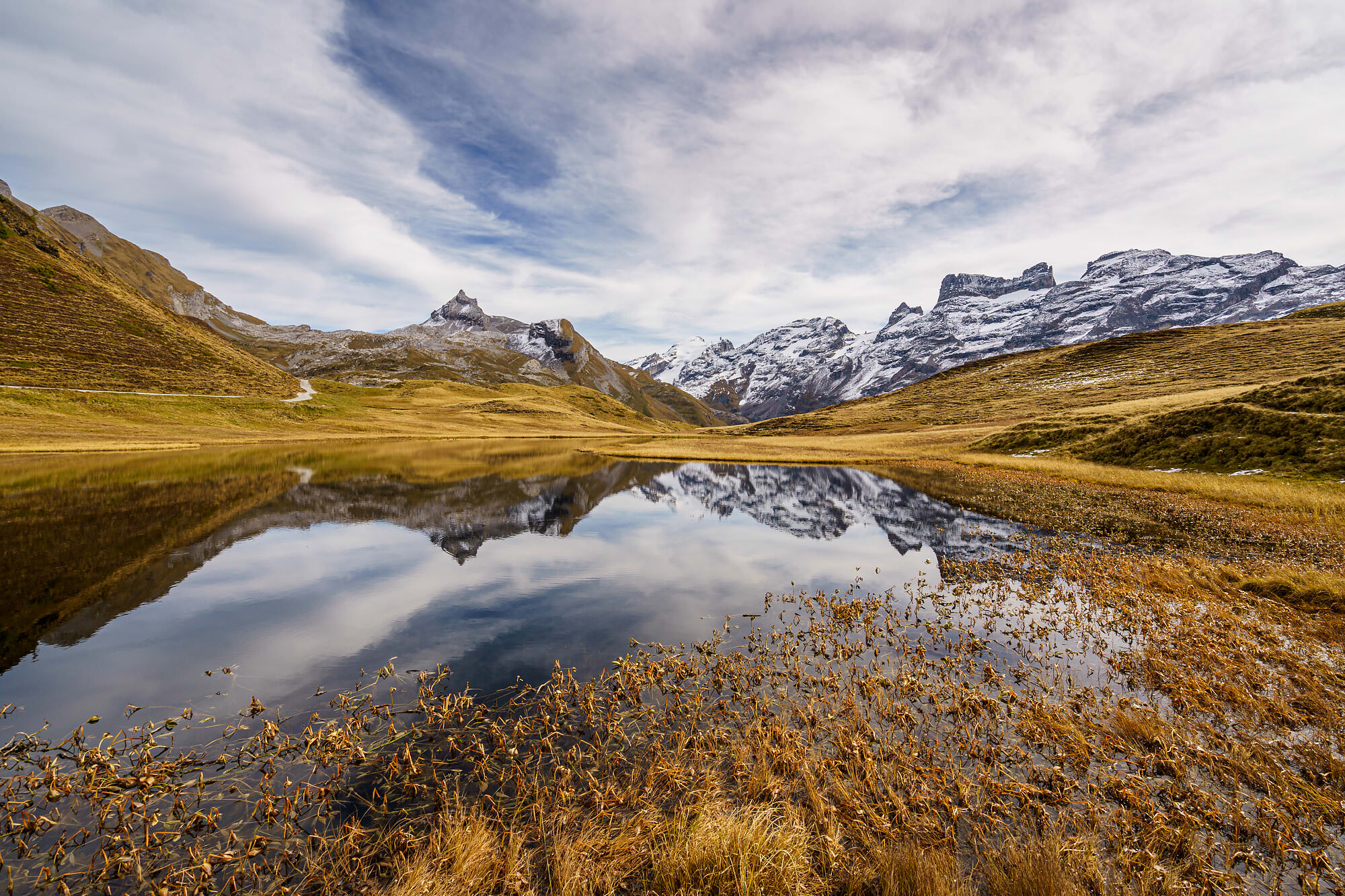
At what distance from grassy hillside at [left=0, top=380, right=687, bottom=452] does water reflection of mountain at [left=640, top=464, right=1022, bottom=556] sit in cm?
7690

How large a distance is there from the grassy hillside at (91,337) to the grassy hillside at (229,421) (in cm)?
1364

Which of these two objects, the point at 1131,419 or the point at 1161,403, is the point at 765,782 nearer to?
the point at 1131,419

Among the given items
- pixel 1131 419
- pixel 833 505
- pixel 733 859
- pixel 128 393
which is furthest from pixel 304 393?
pixel 1131 419

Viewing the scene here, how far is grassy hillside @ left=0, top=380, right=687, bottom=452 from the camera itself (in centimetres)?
7125

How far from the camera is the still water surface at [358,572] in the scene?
565 inches

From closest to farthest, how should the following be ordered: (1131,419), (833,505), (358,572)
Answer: (358,572) → (833,505) → (1131,419)

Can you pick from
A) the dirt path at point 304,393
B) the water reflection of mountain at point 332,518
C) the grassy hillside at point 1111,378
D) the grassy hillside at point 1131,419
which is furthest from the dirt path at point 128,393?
the grassy hillside at point 1111,378

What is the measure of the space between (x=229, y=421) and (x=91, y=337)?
188 feet

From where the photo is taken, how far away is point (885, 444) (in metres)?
103

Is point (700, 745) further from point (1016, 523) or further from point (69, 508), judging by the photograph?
point (69, 508)

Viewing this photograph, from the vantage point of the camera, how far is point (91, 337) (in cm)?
11944

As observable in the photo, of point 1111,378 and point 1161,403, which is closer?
point 1161,403

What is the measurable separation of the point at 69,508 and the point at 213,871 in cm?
4011

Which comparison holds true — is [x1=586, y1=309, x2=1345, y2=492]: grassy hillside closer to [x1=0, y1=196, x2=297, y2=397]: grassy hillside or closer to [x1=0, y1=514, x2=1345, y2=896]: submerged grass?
[x1=0, y1=514, x2=1345, y2=896]: submerged grass
